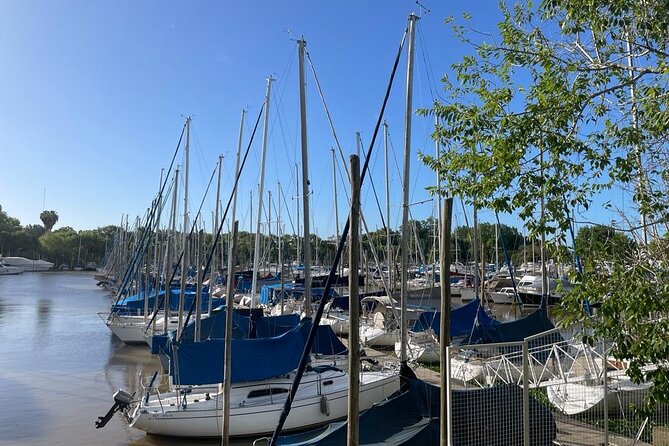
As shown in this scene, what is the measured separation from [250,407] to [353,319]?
25.1ft

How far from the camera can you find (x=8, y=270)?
4670 inches

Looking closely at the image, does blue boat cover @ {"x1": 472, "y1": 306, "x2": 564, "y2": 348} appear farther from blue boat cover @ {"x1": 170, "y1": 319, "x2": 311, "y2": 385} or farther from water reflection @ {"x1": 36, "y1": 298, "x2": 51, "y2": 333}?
water reflection @ {"x1": 36, "y1": 298, "x2": 51, "y2": 333}

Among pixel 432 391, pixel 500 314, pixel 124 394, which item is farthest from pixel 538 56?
pixel 500 314

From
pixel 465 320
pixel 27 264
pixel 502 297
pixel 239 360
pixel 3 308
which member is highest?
pixel 27 264

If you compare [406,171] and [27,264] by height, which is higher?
[406,171]

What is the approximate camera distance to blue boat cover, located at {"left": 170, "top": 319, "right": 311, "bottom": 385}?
14.8 m

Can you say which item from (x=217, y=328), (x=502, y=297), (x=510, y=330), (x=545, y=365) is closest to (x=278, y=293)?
(x=217, y=328)

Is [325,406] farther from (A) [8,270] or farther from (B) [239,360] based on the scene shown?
(A) [8,270]

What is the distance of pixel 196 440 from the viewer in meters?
15.2

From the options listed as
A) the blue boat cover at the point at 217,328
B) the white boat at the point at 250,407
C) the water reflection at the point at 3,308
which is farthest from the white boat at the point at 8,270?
the white boat at the point at 250,407

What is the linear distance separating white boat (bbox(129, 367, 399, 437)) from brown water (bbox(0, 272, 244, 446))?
0.68 meters

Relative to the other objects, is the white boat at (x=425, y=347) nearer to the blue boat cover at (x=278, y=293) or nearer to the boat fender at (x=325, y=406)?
the boat fender at (x=325, y=406)

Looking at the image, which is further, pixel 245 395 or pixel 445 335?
pixel 245 395

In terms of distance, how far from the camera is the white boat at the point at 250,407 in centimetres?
1491
